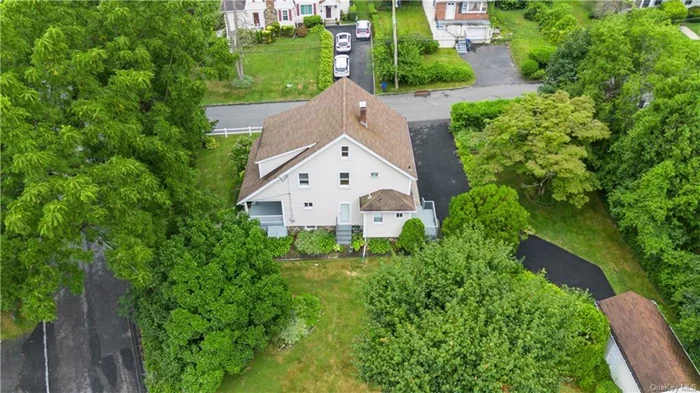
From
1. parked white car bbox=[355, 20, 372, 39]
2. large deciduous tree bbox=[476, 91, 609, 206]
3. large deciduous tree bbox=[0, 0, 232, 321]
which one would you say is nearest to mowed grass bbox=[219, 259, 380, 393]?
large deciduous tree bbox=[0, 0, 232, 321]

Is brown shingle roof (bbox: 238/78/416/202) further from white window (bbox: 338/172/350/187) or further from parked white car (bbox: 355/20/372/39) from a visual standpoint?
parked white car (bbox: 355/20/372/39)

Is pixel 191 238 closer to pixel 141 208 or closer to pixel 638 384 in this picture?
pixel 141 208

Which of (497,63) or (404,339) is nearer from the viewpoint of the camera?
(404,339)

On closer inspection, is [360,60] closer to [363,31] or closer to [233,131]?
[363,31]

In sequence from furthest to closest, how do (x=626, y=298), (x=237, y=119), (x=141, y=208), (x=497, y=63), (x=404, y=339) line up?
(x=497, y=63)
(x=237, y=119)
(x=626, y=298)
(x=141, y=208)
(x=404, y=339)

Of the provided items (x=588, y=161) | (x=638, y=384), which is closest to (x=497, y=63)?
(x=588, y=161)

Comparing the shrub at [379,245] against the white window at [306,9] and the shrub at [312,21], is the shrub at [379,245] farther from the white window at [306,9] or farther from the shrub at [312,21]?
the white window at [306,9]

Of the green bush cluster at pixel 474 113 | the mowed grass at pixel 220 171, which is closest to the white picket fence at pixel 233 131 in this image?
the mowed grass at pixel 220 171
